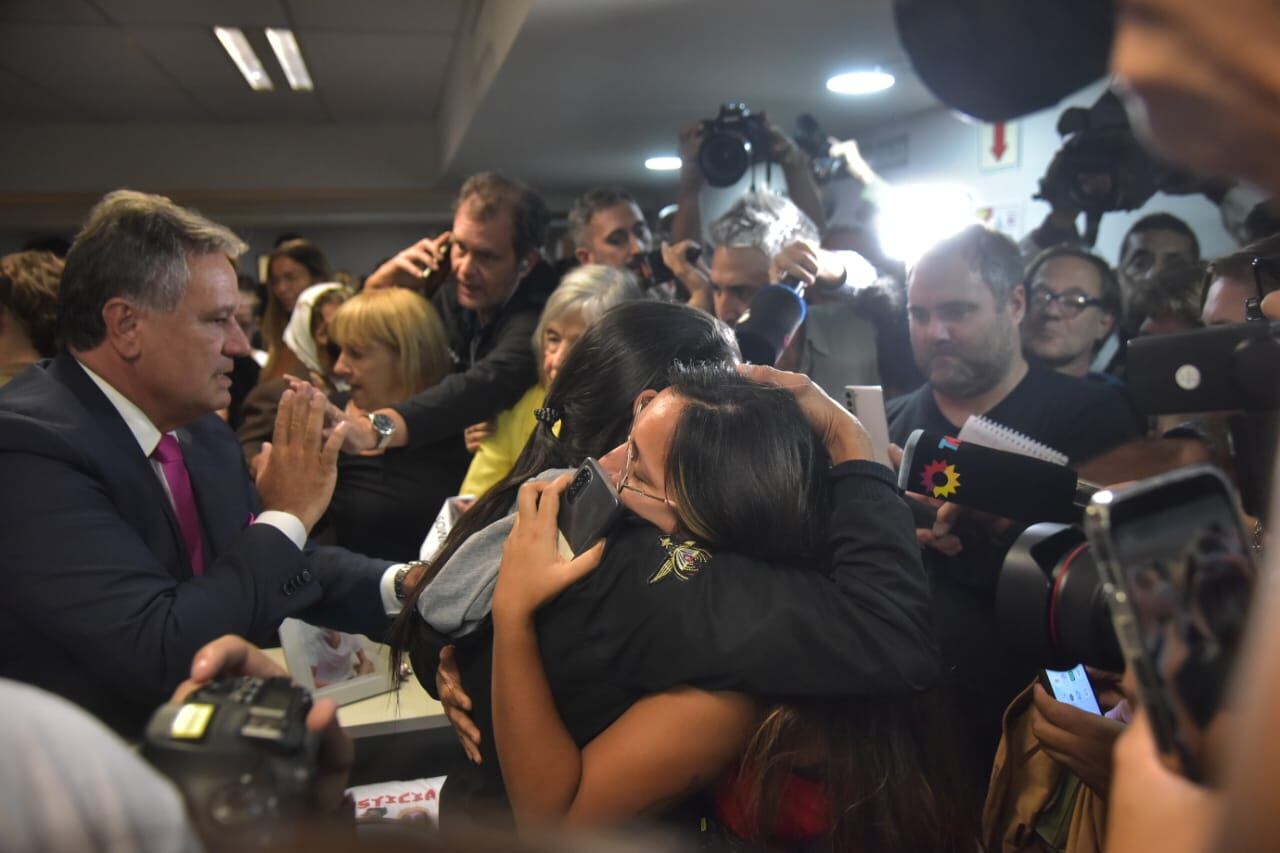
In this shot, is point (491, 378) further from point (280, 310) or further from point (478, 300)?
point (280, 310)

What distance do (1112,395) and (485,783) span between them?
113 cm

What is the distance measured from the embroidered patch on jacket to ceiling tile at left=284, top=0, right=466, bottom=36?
3.11 metres

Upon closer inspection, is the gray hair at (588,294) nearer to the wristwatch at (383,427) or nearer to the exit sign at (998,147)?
the wristwatch at (383,427)

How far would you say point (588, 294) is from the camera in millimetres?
1804

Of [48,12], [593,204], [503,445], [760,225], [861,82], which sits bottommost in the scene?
[503,445]

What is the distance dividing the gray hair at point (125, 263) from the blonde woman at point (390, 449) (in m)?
0.90

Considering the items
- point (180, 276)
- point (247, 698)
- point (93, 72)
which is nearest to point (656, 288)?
point (180, 276)

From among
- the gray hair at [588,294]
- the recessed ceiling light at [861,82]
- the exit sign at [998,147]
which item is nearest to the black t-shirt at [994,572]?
the gray hair at [588,294]

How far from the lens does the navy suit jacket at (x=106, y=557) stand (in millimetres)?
612

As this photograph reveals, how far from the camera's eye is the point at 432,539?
158 cm

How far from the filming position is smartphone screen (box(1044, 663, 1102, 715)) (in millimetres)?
775

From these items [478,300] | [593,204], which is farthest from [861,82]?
[478,300]

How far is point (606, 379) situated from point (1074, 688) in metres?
0.59

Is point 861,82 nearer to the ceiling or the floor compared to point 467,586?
nearer to the ceiling
